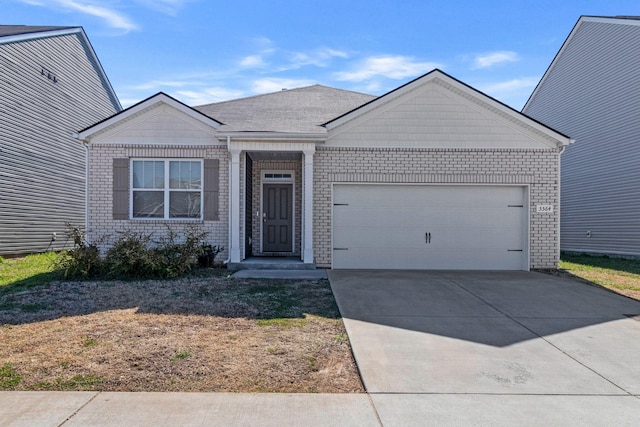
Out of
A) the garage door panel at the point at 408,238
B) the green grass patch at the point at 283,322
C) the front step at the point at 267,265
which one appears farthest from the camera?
the garage door panel at the point at 408,238

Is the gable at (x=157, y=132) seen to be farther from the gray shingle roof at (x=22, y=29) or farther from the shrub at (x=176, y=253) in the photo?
the gray shingle roof at (x=22, y=29)

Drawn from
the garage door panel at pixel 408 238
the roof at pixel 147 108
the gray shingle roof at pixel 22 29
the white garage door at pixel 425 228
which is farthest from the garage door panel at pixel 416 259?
the gray shingle roof at pixel 22 29

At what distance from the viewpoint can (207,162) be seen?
11.3 metres

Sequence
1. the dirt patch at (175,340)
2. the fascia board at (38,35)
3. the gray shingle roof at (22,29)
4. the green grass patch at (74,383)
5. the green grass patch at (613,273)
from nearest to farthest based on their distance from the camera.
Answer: the green grass patch at (74,383) < the dirt patch at (175,340) < the green grass patch at (613,273) < the fascia board at (38,35) < the gray shingle roof at (22,29)

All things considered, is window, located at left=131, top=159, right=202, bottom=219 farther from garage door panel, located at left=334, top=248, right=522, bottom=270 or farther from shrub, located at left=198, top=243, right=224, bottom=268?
garage door panel, located at left=334, top=248, right=522, bottom=270

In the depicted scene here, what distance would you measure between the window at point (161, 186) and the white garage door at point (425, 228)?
3549mm

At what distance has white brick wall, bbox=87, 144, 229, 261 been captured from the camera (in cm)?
1130

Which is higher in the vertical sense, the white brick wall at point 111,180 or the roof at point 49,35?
the roof at point 49,35

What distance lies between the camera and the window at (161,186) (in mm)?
11383

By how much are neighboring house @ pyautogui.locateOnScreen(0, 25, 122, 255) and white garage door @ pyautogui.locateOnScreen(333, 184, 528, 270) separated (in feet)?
29.9

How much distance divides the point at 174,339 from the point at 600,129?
57.1ft

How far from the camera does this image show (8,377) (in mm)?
4312

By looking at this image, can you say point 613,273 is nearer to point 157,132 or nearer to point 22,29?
point 157,132

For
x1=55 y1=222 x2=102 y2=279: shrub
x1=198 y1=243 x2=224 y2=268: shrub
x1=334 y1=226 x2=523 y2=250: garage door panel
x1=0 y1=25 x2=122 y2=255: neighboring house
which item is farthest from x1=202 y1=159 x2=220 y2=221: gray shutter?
x1=0 y1=25 x2=122 y2=255: neighboring house
